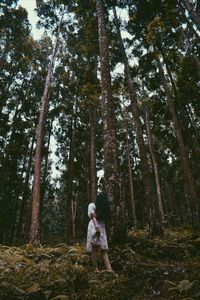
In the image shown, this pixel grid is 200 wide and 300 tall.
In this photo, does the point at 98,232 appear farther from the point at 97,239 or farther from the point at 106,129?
the point at 106,129

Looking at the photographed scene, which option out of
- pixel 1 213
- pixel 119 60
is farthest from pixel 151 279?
pixel 1 213

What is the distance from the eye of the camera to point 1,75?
23.8 meters

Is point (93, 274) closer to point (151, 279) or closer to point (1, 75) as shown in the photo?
point (151, 279)

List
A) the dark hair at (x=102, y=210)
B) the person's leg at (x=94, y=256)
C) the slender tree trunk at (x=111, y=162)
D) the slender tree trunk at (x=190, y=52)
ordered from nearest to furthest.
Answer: the person's leg at (x=94, y=256)
the dark hair at (x=102, y=210)
the slender tree trunk at (x=111, y=162)
the slender tree trunk at (x=190, y=52)

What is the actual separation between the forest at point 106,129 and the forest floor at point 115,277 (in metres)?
0.02

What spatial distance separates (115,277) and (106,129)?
4680 mm

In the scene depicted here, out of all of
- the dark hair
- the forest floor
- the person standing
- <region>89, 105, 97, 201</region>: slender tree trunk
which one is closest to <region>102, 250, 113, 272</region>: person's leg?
the person standing

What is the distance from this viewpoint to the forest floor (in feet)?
15.4

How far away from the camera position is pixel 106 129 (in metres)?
9.34

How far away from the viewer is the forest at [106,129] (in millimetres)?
5556

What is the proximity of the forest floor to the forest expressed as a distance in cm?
2

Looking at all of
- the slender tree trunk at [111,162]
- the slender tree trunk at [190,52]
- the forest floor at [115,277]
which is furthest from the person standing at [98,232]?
the slender tree trunk at [190,52]

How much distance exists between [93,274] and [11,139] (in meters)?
19.9

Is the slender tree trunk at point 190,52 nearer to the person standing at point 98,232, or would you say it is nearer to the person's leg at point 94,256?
the person standing at point 98,232
